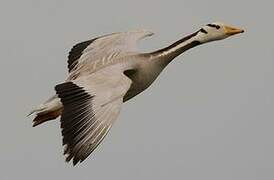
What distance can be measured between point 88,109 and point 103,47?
16.2ft

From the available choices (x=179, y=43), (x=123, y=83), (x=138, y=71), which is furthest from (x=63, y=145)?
(x=179, y=43)

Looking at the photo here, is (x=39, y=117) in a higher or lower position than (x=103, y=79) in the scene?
lower

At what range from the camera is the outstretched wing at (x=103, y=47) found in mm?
20234

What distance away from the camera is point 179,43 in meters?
19.8

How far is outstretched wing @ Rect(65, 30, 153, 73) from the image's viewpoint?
20.2 m

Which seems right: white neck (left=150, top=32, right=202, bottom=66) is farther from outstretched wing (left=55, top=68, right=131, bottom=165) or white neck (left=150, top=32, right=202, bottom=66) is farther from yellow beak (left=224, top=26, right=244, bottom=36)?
outstretched wing (left=55, top=68, right=131, bottom=165)

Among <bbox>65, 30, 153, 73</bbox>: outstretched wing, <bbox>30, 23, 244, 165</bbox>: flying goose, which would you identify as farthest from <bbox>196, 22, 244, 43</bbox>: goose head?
<bbox>65, 30, 153, 73</bbox>: outstretched wing

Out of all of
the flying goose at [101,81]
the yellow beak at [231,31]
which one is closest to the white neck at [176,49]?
the flying goose at [101,81]

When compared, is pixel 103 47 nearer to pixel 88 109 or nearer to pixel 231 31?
pixel 231 31

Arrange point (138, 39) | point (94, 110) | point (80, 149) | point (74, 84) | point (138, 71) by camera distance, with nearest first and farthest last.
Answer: point (80, 149)
point (94, 110)
point (74, 84)
point (138, 71)
point (138, 39)

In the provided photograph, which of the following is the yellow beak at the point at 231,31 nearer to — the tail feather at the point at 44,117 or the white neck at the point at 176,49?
the white neck at the point at 176,49

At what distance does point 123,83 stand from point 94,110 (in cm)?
115

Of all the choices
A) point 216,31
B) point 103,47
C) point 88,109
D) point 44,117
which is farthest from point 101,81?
point 216,31

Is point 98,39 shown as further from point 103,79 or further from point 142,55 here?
point 103,79
